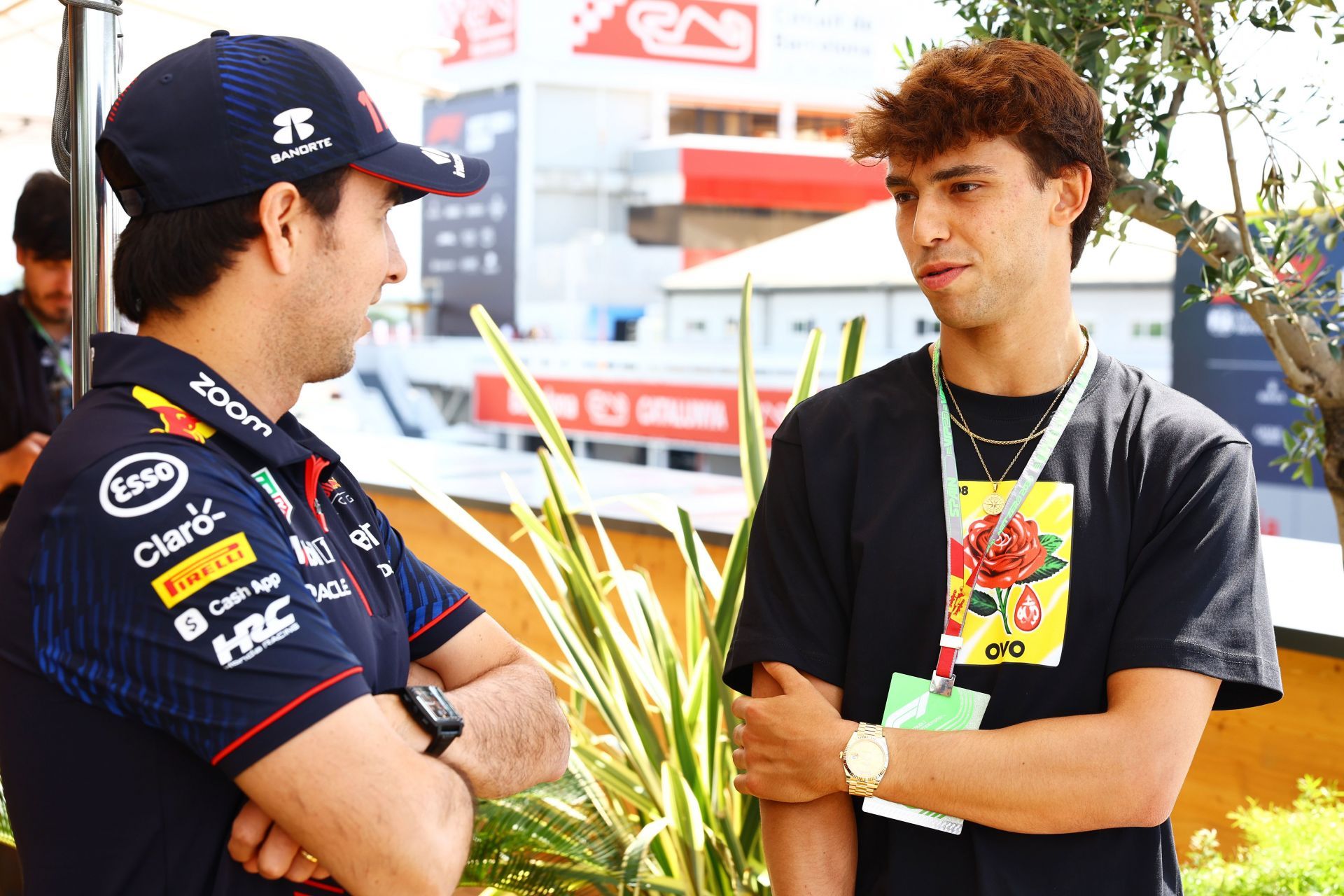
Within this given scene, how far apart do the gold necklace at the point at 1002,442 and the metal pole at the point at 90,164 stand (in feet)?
3.37

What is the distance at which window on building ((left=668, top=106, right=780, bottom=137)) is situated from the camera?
16703 millimetres

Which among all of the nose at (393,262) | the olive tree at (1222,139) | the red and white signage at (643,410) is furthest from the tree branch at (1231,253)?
the red and white signage at (643,410)

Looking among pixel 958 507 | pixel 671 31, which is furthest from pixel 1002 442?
pixel 671 31

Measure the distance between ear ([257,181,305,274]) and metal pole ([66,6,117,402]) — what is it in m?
0.60

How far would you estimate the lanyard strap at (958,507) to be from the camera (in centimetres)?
118

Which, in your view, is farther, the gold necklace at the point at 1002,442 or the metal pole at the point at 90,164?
the metal pole at the point at 90,164

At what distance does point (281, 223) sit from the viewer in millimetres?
980

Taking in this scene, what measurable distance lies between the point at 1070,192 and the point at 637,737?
1.23 metres

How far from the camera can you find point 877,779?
1.15 metres

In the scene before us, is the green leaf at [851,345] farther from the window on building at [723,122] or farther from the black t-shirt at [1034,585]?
A: the window on building at [723,122]

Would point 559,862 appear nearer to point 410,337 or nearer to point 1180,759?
point 1180,759

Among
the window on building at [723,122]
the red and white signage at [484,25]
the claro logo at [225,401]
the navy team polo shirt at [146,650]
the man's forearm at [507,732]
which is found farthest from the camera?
the window on building at [723,122]

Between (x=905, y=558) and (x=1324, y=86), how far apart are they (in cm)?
99

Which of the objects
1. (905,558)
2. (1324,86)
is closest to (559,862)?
(905,558)
